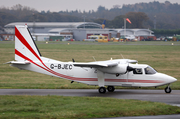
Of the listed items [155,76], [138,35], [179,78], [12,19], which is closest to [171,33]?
[138,35]

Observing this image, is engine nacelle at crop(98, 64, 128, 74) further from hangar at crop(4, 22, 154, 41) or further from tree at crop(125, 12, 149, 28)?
tree at crop(125, 12, 149, 28)

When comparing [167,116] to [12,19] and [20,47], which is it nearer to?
[20,47]

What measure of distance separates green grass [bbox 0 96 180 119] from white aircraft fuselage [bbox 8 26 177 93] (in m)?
3.48

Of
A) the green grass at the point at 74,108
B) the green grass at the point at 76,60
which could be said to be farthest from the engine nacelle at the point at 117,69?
the green grass at the point at 76,60

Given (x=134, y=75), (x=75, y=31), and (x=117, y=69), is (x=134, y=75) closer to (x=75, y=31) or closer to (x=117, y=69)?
(x=117, y=69)

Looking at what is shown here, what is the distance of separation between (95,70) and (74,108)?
6.32 meters

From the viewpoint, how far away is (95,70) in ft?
A: 65.1

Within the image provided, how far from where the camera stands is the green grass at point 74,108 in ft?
41.8

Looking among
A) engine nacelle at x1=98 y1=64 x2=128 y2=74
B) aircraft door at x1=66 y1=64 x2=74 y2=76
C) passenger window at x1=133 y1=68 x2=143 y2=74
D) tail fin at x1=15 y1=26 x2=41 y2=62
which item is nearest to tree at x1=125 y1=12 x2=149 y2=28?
tail fin at x1=15 y1=26 x2=41 y2=62

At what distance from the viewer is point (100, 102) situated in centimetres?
1550

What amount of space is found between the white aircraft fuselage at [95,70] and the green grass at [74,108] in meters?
3.48

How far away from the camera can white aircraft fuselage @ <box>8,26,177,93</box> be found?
62.2 feet

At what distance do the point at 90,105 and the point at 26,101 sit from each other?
389 centimetres

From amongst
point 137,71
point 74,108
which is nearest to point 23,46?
point 74,108
